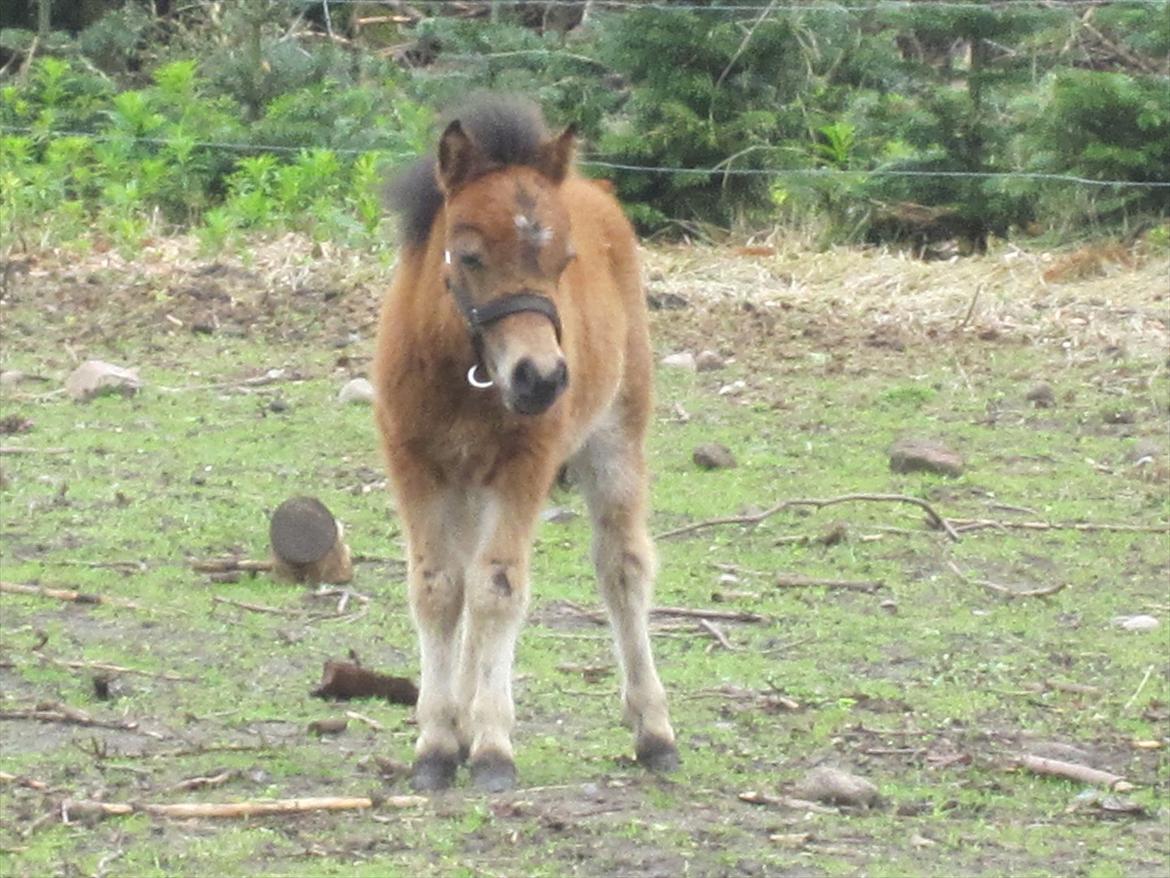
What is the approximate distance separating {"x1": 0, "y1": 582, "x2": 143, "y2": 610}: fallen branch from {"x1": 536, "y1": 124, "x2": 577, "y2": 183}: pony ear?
2993mm

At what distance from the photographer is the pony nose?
5.65 m

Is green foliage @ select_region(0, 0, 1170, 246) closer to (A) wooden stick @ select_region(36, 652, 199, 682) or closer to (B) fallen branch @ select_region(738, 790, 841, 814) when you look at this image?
(A) wooden stick @ select_region(36, 652, 199, 682)

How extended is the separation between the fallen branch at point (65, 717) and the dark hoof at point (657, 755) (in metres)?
1.52

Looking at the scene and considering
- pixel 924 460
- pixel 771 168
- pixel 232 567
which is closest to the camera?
pixel 232 567

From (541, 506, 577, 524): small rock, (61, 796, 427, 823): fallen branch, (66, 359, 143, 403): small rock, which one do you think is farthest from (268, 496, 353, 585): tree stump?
(66, 359, 143, 403): small rock

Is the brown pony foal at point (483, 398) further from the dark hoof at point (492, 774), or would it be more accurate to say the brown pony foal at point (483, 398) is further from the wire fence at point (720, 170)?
the wire fence at point (720, 170)

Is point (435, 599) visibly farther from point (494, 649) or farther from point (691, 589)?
point (691, 589)

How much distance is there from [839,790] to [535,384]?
4.79ft

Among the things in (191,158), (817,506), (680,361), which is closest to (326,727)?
(817,506)

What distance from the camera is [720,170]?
1549 centimetres

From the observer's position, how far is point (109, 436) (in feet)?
37.0

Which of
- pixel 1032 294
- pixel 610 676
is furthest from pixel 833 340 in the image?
pixel 610 676

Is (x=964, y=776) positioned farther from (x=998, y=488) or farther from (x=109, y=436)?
(x=109, y=436)

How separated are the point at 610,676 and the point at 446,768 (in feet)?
Answer: 5.24
